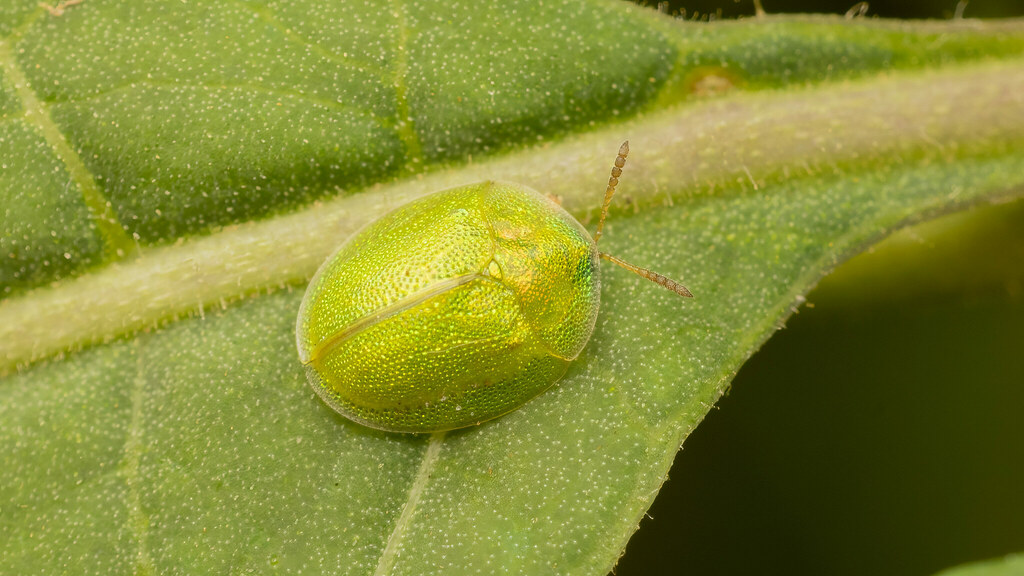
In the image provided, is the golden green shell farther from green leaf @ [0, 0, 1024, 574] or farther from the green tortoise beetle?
green leaf @ [0, 0, 1024, 574]

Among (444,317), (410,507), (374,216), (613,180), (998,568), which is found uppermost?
(613,180)

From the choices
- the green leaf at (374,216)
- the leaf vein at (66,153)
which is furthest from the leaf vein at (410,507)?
the leaf vein at (66,153)

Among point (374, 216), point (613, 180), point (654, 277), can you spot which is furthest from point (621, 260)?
point (374, 216)

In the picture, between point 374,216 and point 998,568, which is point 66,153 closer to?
point 374,216

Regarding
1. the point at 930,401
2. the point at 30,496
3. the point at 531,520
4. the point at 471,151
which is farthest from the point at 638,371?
the point at 30,496

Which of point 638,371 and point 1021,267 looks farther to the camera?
point 1021,267

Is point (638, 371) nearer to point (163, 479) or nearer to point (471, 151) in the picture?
point (471, 151)
